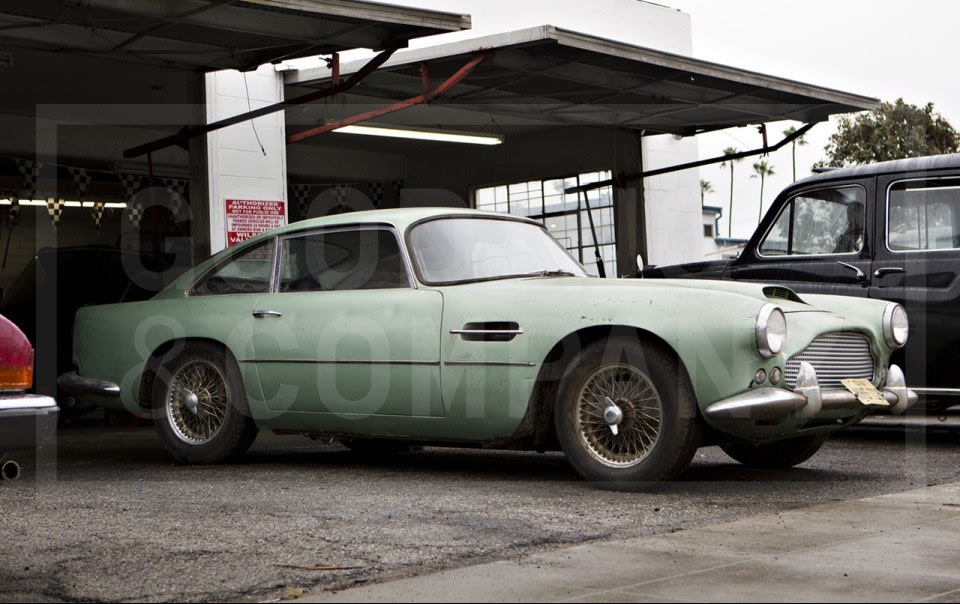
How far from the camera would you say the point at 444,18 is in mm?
8812

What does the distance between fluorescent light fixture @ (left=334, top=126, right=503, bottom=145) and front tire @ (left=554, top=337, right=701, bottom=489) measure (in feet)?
36.4

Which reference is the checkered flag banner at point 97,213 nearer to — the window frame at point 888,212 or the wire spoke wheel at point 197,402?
the wire spoke wheel at point 197,402

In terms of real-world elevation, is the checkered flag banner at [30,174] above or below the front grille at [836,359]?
above

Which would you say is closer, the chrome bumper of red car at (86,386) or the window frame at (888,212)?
the chrome bumper of red car at (86,386)

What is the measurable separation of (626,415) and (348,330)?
1.67 metres

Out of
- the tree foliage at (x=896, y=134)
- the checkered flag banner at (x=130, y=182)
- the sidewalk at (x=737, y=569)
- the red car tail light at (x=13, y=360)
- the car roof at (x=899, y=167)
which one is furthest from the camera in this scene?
the tree foliage at (x=896, y=134)

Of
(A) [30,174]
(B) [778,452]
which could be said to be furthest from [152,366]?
(A) [30,174]

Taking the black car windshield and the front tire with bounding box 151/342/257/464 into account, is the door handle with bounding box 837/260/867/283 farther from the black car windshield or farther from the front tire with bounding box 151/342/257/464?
the front tire with bounding box 151/342/257/464

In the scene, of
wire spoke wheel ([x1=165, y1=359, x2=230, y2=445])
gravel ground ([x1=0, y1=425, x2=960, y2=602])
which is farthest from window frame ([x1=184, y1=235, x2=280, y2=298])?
gravel ground ([x1=0, y1=425, x2=960, y2=602])

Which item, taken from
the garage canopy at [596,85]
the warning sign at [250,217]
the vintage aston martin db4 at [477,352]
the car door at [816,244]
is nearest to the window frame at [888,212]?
the car door at [816,244]

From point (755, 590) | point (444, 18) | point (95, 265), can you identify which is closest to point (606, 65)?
point (444, 18)

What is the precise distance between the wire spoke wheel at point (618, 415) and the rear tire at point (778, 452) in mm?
1125

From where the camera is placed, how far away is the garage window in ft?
63.1

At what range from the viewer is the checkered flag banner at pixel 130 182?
60.5 feet
